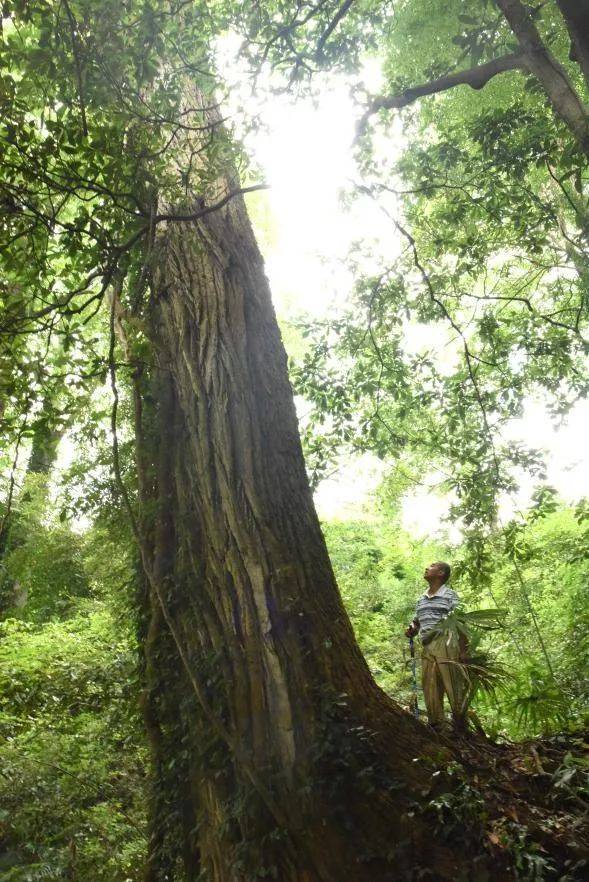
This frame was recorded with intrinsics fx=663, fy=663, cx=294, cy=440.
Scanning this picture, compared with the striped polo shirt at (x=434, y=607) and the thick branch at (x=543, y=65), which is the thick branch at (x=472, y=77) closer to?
the thick branch at (x=543, y=65)

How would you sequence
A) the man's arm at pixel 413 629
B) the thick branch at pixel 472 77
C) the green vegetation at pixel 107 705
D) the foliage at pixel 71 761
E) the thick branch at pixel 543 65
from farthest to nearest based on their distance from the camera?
the man's arm at pixel 413 629 < the foliage at pixel 71 761 < the green vegetation at pixel 107 705 < the thick branch at pixel 472 77 < the thick branch at pixel 543 65

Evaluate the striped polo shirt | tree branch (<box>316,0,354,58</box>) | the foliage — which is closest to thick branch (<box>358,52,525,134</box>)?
tree branch (<box>316,0,354,58</box>)

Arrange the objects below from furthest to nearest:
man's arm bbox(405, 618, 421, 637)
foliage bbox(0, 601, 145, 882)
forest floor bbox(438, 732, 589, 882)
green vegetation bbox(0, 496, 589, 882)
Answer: man's arm bbox(405, 618, 421, 637), foliage bbox(0, 601, 145, 882), green vegetation bbox(0, 496, 589, 882), forest floor bbox(438, 732, 589, 882)

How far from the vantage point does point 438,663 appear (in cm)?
452

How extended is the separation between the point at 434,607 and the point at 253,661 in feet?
8.20

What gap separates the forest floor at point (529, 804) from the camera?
2.59 meters

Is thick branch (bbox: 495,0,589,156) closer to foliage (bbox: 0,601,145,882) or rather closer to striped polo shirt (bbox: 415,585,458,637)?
striped polo shirt (bbox: 415,585,458,637)

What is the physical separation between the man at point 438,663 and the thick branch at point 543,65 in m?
3.31

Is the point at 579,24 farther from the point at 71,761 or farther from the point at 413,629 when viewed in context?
the point at 71,761

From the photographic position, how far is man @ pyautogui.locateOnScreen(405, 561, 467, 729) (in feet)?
14.4

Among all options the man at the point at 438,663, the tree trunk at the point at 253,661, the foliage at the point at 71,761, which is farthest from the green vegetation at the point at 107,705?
the tree trunk at the point at 253,661

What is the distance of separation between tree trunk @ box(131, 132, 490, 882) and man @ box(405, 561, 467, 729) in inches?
46.5

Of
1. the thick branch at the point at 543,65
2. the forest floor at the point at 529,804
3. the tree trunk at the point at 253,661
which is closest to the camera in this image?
the forest floor at the point at 529,804

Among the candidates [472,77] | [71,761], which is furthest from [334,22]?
[71,761]
